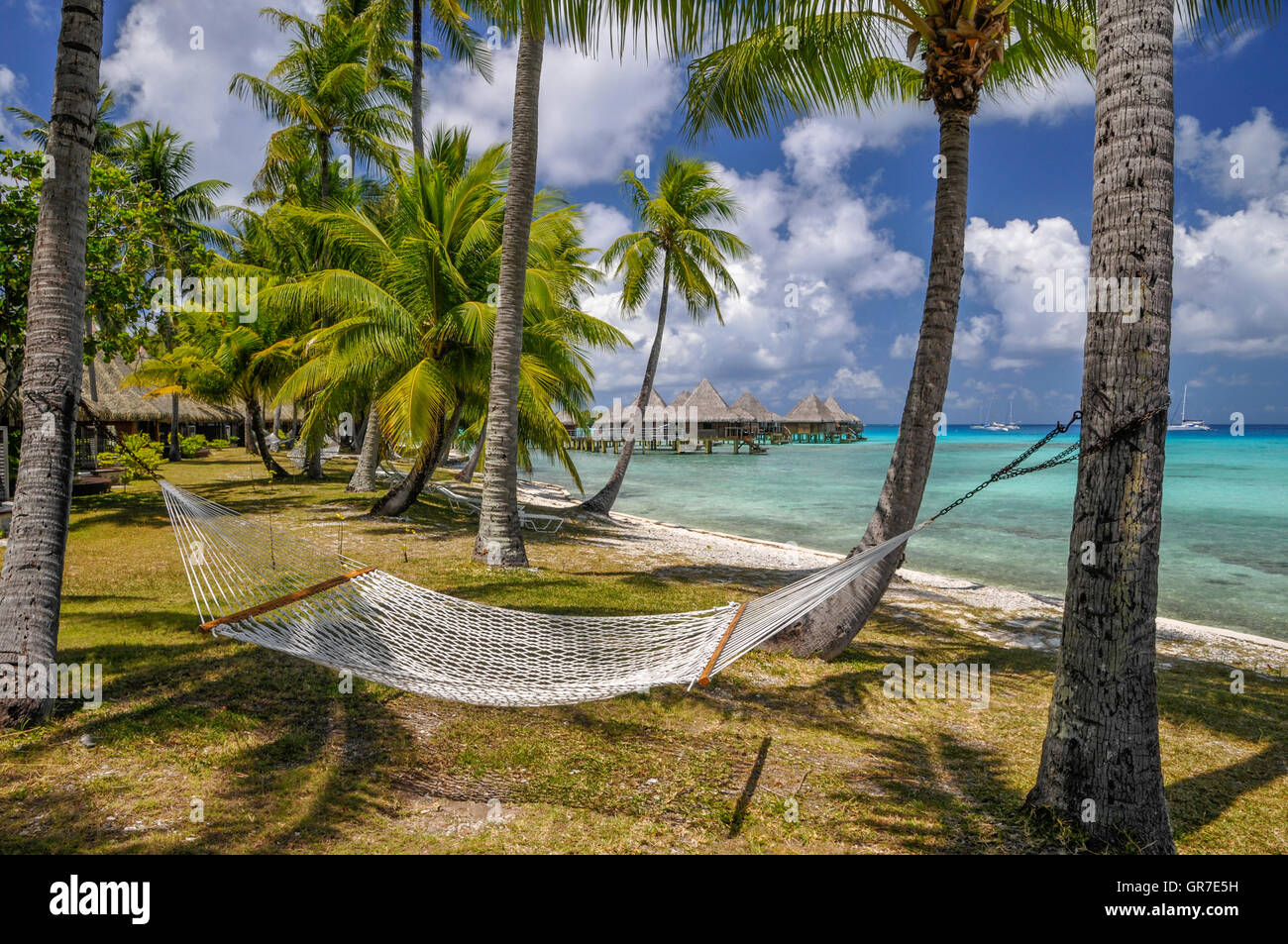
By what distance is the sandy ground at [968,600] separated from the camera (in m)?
5.80

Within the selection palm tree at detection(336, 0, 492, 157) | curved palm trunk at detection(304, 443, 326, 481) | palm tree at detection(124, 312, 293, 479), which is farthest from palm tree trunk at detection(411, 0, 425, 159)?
curved palm trunk at detection(304, 443, 326, 481)

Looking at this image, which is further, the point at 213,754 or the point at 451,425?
the point at 451,425

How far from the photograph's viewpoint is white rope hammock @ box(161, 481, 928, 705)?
2727 millimetres

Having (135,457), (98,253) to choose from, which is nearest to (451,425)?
A: (98,253)

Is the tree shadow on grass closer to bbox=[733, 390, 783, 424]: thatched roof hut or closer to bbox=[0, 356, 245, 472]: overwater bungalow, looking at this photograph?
bbox=[0, 356, 245, 472]: overwater bungalow

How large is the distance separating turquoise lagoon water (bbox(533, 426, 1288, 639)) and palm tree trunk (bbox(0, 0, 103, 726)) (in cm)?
992

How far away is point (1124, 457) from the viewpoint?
2.21 m

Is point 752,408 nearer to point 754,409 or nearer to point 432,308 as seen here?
point 754,409

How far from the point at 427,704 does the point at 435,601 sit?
0.51 meters

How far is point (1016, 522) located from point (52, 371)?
17924 mm

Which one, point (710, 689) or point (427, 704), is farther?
point (710, 689)

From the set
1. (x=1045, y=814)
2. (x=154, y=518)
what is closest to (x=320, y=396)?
(x=154, y=518)
